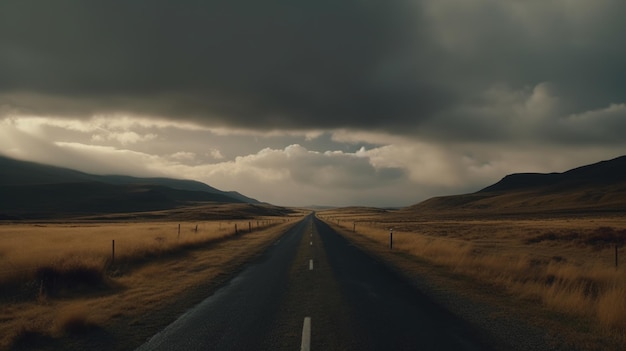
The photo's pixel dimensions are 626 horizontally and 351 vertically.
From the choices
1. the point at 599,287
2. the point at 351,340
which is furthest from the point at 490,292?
the point at 351,340

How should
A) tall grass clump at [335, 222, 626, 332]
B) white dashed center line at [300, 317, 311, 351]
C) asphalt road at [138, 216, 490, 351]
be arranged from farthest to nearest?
tall grass clump at [335, 222, 626, 332], asphalt road at [138, 216, 490, 351], white dashed center line at [300, 317, 311, 351]

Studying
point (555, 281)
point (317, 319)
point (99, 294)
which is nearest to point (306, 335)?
point (317, 319)

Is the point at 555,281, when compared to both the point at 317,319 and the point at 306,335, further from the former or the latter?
the point at 306,335

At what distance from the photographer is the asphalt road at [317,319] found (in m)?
6.93

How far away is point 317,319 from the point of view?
8.47m

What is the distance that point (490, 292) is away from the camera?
39.3 ft

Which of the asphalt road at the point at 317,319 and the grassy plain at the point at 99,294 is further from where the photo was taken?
the grassy plain at the point at 99,294

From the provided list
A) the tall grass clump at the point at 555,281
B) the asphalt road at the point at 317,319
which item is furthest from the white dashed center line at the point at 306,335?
the tall grass clump at the point at 555,281

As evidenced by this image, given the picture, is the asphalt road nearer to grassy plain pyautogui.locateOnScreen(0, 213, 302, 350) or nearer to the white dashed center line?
the white dashed center line

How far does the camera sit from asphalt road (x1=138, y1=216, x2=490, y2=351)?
273 inches

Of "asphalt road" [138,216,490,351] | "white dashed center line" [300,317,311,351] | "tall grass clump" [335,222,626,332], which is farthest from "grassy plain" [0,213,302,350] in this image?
"tall grass clump" [335,222,626,332]

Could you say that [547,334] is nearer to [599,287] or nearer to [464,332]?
[464,332]

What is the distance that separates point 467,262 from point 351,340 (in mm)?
Result: 12325

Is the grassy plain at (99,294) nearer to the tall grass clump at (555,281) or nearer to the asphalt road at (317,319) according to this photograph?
the asphalt road at (317,319)
